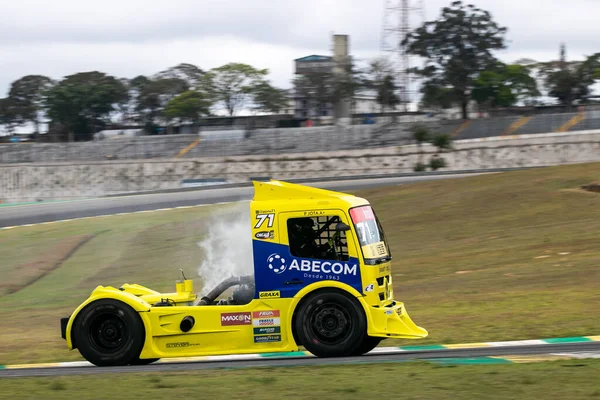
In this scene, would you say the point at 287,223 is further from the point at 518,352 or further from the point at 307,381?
the point at 518,352

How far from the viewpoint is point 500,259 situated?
20203 mm

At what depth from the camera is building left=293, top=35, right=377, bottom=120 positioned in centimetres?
9081

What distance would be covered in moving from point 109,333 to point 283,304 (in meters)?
2.36

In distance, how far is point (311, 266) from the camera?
10.3m

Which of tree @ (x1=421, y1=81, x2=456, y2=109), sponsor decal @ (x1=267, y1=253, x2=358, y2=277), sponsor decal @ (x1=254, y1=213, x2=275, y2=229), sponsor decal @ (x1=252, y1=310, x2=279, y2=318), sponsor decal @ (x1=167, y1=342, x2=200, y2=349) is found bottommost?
sponsor decal @ (x1=167, y1=342, x2=200, y2=349)

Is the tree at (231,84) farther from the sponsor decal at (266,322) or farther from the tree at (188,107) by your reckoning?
the sponsor decal at (266,322)

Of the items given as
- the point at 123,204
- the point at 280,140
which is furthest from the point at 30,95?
the point at 123,204

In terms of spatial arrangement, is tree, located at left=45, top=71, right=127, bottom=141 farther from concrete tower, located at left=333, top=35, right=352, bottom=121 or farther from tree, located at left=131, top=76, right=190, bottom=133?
concrete tower, located at left=333, top=35, right=352, bottom=121

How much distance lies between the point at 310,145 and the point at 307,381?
60.9m

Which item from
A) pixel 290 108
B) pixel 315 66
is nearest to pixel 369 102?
pixel 290 108

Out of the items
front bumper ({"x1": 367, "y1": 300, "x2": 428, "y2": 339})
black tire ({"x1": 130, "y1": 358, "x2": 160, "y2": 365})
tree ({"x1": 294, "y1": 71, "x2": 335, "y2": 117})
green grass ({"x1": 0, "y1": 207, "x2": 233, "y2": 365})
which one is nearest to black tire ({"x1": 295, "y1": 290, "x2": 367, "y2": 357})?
front bumper ({"x1": 367, "y1": 300, "x2": 428, "y2": 339})

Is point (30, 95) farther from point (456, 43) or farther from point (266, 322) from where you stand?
point (266, 322)

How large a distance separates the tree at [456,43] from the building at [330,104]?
36.3ft

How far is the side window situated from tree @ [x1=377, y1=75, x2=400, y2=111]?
259 feet
